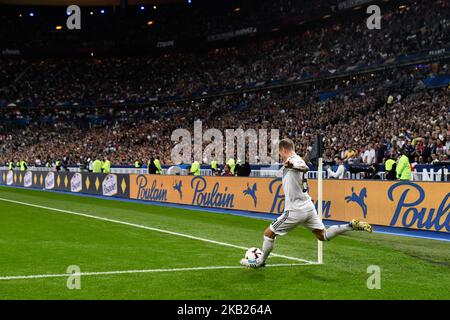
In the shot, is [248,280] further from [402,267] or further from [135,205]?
[135,205]

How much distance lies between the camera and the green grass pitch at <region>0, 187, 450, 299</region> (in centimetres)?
791

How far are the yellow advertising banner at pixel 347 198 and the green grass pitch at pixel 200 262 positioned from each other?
1.24 metres

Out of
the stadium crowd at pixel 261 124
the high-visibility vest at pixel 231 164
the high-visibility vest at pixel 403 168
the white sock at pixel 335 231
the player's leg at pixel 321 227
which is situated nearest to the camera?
the player's leg at pixel 321 227

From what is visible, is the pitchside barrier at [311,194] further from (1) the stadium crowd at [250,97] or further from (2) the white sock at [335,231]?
(2) the white sock at [335,231]

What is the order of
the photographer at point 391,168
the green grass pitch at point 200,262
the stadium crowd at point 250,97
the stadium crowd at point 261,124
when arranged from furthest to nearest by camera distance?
the stadium crowd at point 250,97, the stadium crowd at point 261,124, the photographer at point 391,168, the green grass pitch at point 200,262

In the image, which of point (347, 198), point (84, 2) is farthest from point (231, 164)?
point (84, 2)

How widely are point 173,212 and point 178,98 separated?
4213 cm

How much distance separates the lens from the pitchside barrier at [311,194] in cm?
1523

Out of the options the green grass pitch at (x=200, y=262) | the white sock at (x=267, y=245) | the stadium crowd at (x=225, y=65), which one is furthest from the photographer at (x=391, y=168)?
the stadium crowd at (x=225, y=65)

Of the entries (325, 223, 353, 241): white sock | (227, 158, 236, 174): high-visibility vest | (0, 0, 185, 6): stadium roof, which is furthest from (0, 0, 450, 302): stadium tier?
(0, 0, 185, 6): stadium roof

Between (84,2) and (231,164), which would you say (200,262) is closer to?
(231,164)

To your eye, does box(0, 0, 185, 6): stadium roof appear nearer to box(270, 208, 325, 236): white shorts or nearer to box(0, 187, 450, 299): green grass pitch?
box(0, 187, 450, 299): green grass pitch

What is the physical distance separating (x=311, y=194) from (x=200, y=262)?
9.07m
